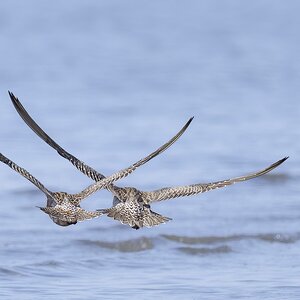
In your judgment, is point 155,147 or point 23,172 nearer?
point 23,172

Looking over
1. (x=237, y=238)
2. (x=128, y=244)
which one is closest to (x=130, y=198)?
(x=128, y=244)

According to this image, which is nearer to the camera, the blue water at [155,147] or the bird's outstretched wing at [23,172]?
the bird's outstretched wing at [23,172]

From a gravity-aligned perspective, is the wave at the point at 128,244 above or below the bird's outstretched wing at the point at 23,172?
above

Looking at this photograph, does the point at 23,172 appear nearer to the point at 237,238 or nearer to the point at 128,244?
the point at 128,244

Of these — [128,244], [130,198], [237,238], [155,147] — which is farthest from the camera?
[155,147]

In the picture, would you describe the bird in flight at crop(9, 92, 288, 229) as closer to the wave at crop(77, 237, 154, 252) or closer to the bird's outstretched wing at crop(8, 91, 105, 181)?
the bird's outstretched wing at crop(8, 91, 105, 181)

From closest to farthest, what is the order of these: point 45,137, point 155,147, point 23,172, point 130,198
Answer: point 23,172 < point 45,137 < point 130,198 < point 155,147

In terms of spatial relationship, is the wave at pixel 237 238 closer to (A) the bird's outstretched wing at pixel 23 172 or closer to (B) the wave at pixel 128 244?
(B) the wave at pixel 128 244

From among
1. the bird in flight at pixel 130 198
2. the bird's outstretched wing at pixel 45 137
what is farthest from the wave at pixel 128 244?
the bird's outstretched wing at pixel 45 137
